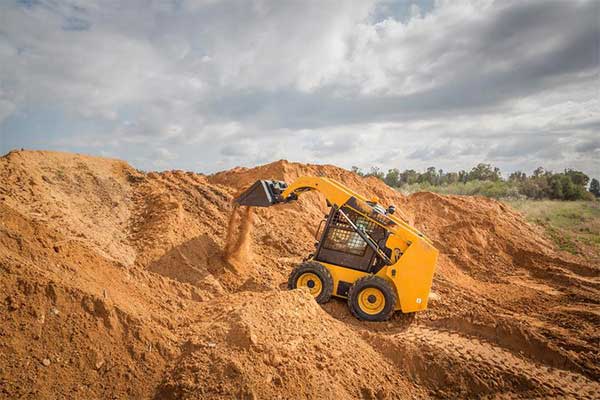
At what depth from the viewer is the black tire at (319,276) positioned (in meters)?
7.11

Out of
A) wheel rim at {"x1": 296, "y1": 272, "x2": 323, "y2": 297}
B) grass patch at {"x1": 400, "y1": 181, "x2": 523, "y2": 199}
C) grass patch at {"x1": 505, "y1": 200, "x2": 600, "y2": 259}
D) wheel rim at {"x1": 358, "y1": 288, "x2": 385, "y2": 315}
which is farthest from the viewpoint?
grass patch at {"x1": 400, "y1": 181, "x2": 523, "y2": 199}

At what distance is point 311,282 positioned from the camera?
23.9 ft

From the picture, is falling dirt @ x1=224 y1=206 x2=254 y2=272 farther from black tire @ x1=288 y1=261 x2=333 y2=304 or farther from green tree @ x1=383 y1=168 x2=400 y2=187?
green tree @ x1=383 y1=168 x2=400 y2=187

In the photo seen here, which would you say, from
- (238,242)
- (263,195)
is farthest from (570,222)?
(263,195)

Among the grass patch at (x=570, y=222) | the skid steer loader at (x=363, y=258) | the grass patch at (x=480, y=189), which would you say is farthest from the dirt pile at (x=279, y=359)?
the grass patch at (x=480, y=189)


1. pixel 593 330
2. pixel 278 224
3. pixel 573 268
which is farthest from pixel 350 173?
pixel 593 330

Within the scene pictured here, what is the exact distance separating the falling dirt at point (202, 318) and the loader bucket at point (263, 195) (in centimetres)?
77

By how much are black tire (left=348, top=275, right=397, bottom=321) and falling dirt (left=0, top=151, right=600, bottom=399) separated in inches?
6.5

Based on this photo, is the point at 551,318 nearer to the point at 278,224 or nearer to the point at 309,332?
the point at 309,332

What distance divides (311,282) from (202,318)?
6.84ft

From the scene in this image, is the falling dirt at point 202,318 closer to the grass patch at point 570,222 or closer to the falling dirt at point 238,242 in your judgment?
the falling dirt at point 238,242

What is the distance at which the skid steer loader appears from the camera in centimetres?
666

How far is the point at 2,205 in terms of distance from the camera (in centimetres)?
612

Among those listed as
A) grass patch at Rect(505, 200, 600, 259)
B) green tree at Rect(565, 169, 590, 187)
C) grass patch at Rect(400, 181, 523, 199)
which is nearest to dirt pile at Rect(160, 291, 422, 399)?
grass patch at Rect(505, 200, 600, 259)
